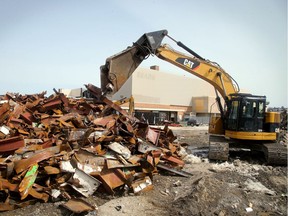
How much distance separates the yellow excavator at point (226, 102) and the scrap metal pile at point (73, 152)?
4.21 feet

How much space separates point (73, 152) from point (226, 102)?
6.89 metres

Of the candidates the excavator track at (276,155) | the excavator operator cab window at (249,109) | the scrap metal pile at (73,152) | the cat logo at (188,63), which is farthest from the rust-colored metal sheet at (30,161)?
the excavator track at (276,155)

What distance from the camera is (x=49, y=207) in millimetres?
5047

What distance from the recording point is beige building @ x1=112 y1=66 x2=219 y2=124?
1516 inches

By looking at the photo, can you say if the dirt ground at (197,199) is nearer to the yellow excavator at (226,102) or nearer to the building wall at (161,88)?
the yellow excavator at (226,102)

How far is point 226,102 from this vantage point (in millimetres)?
10883

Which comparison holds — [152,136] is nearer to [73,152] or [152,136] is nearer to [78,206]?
[73,152]

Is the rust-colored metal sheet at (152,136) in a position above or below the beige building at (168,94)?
below

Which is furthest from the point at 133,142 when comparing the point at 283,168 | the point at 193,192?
the point at 283,168

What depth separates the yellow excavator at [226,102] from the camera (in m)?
8.70

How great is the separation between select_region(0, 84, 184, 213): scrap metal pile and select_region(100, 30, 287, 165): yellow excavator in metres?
1.28

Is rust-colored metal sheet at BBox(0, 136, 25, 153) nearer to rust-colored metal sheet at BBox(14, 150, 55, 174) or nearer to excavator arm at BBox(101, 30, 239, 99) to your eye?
rust-colored metal sheet at BBox(14, 150, 55, 174)

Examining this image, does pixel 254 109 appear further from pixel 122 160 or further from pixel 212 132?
pixel 122 160

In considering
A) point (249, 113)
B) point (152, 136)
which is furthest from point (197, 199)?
point (249, 113)
